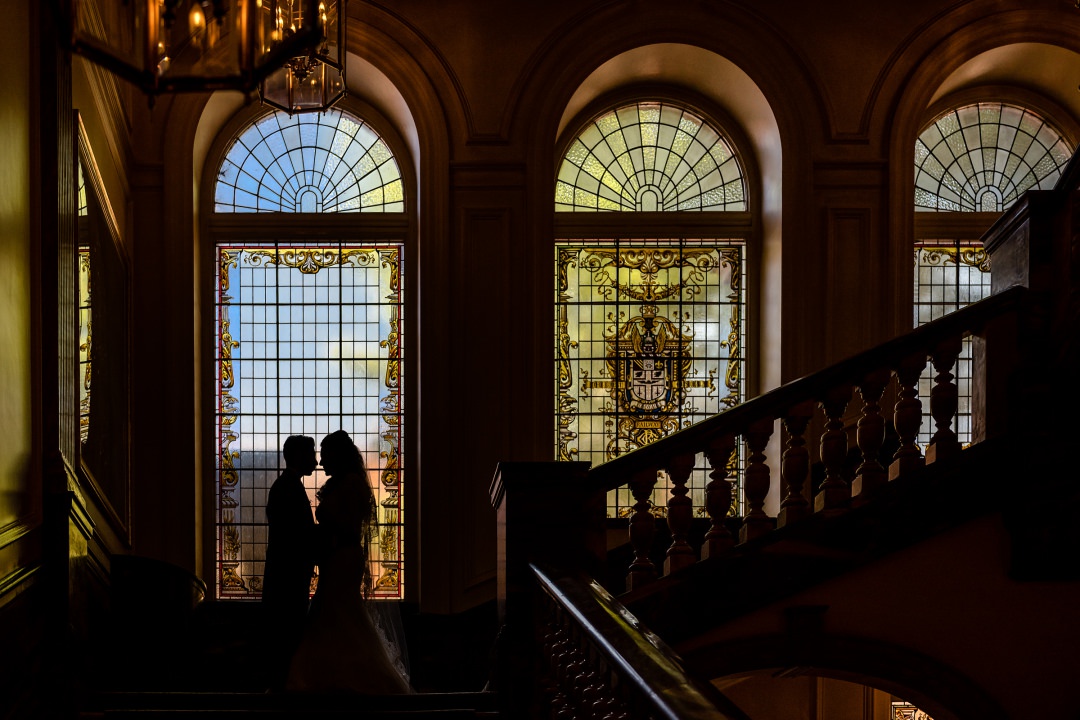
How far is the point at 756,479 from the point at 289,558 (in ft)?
8.38

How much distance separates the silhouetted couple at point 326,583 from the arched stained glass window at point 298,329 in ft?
9.21

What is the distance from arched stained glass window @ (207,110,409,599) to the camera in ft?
28.0

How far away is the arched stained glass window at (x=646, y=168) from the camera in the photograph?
8.90 metres

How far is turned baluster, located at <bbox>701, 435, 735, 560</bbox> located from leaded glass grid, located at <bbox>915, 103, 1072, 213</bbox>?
516 centimetres

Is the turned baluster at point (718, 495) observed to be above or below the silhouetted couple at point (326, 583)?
above

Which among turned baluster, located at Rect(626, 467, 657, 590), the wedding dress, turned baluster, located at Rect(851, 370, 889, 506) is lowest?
the wedding dress

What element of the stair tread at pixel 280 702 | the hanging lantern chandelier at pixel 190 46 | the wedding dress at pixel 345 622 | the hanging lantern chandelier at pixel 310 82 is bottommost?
the stair tread at pixel 280 702

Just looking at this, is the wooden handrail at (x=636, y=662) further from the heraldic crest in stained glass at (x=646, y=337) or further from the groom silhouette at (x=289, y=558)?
the heraldic crest in stained glass at (x=646, y=337)

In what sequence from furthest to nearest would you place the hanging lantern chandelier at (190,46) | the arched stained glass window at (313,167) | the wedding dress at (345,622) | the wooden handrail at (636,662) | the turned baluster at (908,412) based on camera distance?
1. the arched stained glass window at (313,167)
2. the wedding dress at (345,622)
3. the turned baluster at (908,412)
4. the hanging lantern chandelier at (190,46)
5. the wooden handrail at (636,662)

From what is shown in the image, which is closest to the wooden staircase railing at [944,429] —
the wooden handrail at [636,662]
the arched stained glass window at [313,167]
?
the wooden handrail at [636,662]

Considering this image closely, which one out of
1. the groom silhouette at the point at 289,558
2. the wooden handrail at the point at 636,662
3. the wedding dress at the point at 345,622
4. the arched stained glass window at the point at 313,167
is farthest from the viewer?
the arched stained glass window at the point at 313,167

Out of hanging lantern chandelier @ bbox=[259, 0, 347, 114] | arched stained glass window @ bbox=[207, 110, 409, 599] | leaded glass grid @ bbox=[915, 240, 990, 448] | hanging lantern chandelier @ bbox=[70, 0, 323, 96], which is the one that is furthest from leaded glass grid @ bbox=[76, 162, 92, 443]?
leaded glass grid @ bbox=[915, 240, 990, 448]

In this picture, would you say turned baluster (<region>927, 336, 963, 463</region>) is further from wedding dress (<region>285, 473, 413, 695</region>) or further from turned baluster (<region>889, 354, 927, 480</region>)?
wedding dress (<region>285, 473, 413, 695</region>)

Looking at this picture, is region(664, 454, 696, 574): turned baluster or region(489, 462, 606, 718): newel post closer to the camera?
region(489, 462, 606, 718): newel post
